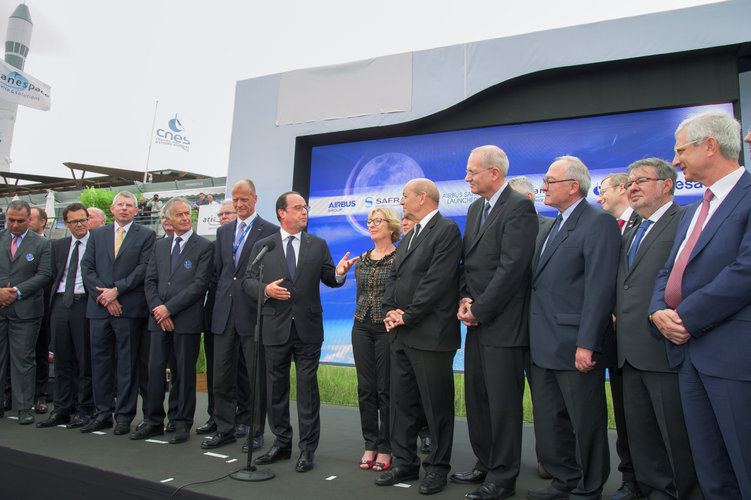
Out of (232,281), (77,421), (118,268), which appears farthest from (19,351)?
(232,281)

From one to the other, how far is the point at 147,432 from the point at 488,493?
8.59ft

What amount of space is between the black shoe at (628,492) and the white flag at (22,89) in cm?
1536

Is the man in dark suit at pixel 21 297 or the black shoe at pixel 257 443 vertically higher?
the man in dark suit at pixel 21 297

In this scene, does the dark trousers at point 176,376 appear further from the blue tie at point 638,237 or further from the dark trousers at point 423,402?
the blue tie at point 638,237

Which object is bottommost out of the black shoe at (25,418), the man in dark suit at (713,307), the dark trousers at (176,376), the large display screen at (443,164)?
the black shoe at (25,418)

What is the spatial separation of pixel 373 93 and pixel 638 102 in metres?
3.65

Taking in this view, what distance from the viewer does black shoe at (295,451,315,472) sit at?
2878mm

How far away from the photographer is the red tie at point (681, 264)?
6.55 feet

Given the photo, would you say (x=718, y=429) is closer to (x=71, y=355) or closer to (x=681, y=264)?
(x=681, y=264)

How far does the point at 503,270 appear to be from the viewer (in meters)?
2.48

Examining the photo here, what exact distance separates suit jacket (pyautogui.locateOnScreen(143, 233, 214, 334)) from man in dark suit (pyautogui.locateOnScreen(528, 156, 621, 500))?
2554 millimetres

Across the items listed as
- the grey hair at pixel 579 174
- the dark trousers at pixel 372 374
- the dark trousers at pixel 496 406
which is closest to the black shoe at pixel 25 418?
the dark trousers at pixel 372 374

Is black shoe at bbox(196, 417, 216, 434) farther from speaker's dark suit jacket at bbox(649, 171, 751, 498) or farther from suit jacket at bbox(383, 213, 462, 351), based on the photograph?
speaker's dark suit jacket at bbox(649, 171, 751, 498)

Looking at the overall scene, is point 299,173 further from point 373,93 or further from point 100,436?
point 100,436
